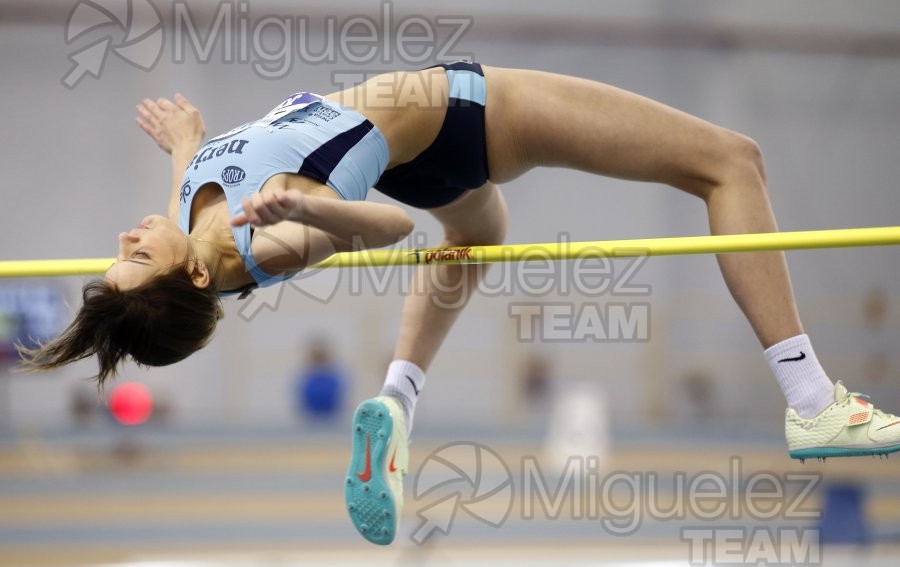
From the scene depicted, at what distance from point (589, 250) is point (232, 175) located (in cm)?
67

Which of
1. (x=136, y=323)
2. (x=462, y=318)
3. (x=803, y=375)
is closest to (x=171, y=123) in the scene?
(x=136, y=323)

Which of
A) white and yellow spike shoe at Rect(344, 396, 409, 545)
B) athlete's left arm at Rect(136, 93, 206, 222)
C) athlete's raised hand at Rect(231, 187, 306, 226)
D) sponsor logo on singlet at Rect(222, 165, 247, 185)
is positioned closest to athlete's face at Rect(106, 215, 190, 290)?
sponsor logo on singlet at Rect(222, 165, 247, 185)

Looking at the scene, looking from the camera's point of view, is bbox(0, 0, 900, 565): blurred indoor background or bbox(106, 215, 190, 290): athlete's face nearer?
bbox(106, 215, 190, 290): athlete's face

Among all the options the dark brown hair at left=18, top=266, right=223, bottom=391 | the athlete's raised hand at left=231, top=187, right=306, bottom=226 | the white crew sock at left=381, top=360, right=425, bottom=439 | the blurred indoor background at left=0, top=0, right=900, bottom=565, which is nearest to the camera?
the athlete's raised hand at left=231, top=187, right=306, bottom=226

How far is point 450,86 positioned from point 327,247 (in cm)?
41

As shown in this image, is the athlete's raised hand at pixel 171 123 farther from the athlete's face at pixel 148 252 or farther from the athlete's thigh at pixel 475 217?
the athlete's thigh at pixel 475 217

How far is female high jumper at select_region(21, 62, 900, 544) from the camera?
1.67 metres

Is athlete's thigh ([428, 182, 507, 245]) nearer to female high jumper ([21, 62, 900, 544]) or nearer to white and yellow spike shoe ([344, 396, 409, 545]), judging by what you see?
female high jumper ([21, 62, 900, 544])

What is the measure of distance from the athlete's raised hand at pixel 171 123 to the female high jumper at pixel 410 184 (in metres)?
0.09

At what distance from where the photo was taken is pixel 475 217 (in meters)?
2.14

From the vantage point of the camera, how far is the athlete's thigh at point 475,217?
2.09 metres

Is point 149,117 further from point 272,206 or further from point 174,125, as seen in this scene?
point 272,206

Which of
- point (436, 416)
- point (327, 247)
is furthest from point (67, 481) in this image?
point (327, 247)

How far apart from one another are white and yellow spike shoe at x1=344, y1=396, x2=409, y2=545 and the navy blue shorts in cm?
48
